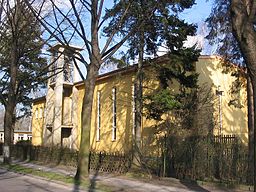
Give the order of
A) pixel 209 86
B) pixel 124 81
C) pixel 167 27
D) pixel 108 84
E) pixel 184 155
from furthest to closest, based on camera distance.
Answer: pixel 108 84 → pixel 124 81 → pixel 209 86 → pixel 167 27 → pixel 184 155

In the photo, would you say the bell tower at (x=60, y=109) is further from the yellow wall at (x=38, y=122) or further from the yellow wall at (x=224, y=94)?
the yellow wall at (x=224, y=94)

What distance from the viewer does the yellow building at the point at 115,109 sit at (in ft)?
85.1

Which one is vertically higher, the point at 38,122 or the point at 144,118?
the point at 38,122

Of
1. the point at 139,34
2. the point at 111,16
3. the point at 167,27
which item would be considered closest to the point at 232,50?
the point at 167,27

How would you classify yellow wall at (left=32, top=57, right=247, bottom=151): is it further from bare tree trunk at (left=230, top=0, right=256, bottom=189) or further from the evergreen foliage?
bare tree trunk at (left=230, top=0, right=256, bottom=189)

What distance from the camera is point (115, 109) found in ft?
110

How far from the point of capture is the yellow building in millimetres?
25953

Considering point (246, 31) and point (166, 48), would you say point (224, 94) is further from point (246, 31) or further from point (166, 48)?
point (246, 31)

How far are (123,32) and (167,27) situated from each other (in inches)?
115

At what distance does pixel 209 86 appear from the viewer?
1006 inches

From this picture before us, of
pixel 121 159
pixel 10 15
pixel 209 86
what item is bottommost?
pixel 121 159

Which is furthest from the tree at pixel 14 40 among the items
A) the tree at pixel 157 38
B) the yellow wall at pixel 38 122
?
the yellow wall at pixel 38 122

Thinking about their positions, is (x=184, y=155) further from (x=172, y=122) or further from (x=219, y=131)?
(x=219, y=131)

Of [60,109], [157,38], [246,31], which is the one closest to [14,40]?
[157,38]
